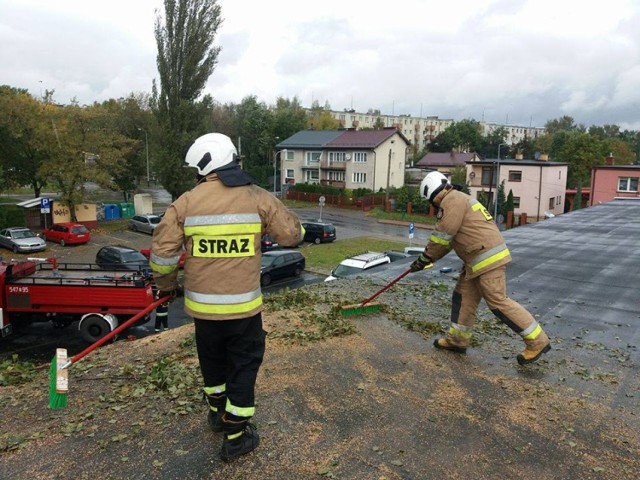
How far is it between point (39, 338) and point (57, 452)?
35.5ft

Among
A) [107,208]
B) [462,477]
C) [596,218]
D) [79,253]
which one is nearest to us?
[462,477]

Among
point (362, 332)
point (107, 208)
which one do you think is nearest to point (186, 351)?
point (362, 332)

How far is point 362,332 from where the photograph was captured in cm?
622

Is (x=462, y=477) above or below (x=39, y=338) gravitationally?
above

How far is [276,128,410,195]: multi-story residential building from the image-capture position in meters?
51.5

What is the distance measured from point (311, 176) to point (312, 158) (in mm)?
2011

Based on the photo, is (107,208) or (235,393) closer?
(235,393)

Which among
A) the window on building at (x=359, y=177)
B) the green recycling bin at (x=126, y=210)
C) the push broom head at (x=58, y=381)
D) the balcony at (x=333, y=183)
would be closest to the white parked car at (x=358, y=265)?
the push broom head at (x=58, y=381)

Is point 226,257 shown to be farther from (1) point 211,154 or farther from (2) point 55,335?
(2) point 55,335

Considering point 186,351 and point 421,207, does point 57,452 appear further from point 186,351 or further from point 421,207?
point 421,207

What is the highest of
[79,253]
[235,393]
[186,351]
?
[235,393]

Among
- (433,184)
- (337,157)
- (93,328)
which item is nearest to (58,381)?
(433,184)

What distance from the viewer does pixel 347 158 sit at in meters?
52.8

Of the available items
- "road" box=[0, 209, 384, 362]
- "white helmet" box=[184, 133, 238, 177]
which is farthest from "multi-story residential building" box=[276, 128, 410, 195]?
"white helmet" box=[184, 133, 238, 177]
